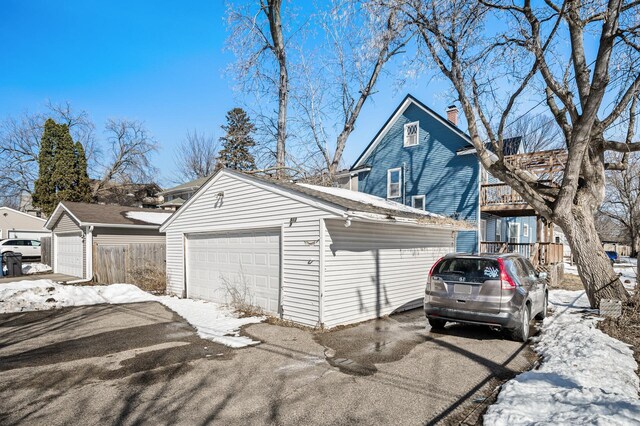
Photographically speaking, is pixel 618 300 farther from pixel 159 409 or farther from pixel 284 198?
pixel 159 409

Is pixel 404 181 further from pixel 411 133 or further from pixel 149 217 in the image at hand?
pixel 149 217

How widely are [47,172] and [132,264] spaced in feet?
68.4

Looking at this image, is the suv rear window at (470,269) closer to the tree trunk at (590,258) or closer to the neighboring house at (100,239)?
the tree trunk at (590,258)

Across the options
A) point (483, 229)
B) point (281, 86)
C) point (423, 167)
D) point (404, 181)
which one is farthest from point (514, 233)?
point (281, 86)

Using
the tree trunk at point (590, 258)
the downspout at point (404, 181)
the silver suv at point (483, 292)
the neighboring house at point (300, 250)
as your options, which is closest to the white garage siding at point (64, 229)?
the neighboring house at point (300, 250)

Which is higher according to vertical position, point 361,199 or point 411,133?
point 411,133

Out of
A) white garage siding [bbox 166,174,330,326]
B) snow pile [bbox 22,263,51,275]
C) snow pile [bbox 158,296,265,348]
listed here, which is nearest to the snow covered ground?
snow pile [bbox 158,296,265,348]

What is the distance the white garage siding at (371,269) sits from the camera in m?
8.21

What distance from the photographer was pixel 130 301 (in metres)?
11.9

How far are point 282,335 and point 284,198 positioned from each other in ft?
10.1

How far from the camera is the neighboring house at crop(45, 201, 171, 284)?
15.7m

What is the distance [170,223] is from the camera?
1282cm

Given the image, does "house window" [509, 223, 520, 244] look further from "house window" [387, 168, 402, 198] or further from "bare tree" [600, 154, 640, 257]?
"bare tree" [600, 154, 640, 257]

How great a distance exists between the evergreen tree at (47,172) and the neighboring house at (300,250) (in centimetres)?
2339
